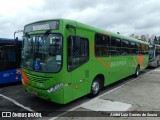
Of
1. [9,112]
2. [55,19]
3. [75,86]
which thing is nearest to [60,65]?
[75,86]

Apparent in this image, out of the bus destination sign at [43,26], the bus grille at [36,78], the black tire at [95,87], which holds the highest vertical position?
the bus destination sign at [43,26]

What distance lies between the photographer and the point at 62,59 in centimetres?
557

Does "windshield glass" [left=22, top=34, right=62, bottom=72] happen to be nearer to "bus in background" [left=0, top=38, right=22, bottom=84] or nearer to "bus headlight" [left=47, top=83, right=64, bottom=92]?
"bus headlight" [left=47, top=83, right=64, bottom=92]

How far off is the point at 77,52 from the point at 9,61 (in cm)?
524

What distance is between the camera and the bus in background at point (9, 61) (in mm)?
9648

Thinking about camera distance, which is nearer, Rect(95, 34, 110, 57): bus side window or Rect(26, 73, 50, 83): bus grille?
Rect(26, 73, 50, 83): bus grille

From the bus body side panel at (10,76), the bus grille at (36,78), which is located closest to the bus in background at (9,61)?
the bus body side panel at (10,76)

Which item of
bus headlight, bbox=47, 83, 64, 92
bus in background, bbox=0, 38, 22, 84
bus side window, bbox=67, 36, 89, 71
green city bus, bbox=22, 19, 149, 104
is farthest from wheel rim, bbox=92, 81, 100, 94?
bus in background, bbox=0, 38, 22, 84

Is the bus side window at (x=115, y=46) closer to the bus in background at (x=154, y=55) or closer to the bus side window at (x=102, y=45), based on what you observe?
the bus side window at (x=102, y=45)

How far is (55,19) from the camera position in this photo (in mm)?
5879

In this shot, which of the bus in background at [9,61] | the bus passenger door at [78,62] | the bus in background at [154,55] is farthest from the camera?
the bus in background at [154,55]

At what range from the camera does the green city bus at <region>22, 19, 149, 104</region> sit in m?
5.67

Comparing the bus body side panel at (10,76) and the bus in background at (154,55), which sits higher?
the bus in background at (154,55)

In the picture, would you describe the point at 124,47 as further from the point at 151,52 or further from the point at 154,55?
the point at 154,55
